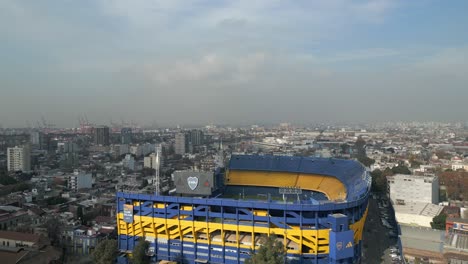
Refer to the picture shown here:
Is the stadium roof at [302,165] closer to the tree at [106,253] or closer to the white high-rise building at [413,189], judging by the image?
the white high-rise building at [413,189]

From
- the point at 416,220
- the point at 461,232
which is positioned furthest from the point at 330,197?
the point at 461,232

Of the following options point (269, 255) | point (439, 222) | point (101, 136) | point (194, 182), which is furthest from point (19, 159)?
point (439, 222)

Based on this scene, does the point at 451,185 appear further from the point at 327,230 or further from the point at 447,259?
the point at 327,230

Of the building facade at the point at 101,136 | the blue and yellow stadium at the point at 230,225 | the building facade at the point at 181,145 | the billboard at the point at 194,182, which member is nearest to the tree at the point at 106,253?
the blue and yellow stadium at the point at 230,225

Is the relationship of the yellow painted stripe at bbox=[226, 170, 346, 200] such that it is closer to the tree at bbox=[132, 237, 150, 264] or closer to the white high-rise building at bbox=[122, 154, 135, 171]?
the tree at bbox=[132, 237, 150, 264]

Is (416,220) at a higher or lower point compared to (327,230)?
lower

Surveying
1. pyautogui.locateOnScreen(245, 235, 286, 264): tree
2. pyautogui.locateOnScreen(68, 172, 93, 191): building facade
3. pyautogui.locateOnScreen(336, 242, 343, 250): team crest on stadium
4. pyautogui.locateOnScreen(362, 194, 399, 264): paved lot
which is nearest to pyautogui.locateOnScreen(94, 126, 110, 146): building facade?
pyautogui.locateOnScreen(68, 172, 93, 191): building facade

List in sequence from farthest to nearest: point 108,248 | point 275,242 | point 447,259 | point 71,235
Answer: point 71,235, point 447,259, point 108,248, point 275,242
